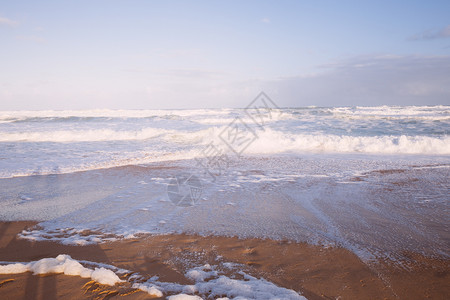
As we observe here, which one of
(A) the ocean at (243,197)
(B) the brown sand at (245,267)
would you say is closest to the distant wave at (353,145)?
(A) the ocean at (243,197)

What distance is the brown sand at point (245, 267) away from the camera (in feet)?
6.38

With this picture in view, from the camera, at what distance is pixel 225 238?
3006 millimetres

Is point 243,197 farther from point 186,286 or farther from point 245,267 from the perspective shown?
point 186,286

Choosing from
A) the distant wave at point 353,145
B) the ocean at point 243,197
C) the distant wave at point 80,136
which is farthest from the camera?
the distant wave at point 80,136

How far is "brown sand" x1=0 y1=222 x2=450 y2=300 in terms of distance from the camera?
1944mm

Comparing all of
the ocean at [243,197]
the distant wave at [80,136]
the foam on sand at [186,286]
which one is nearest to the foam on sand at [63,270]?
the foam on sand at [186,286]

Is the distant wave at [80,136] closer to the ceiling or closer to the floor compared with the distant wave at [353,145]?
closer to the ceiling

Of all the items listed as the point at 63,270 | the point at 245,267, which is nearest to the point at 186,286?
the point at 245,267

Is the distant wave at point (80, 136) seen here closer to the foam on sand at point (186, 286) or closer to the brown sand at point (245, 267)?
the brown sand at point (245, 267)

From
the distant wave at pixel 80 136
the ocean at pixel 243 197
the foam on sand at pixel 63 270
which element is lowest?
the ocean at pixel 243 197

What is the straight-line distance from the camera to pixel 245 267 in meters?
2.40

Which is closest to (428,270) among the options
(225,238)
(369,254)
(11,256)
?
(369,254)

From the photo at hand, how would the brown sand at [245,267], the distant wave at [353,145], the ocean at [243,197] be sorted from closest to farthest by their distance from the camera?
the brown sand at [245,267], the ocean at [243,197], the distant wave at [353,145]

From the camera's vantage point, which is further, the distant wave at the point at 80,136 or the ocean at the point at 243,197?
the distant wave at the point at 80,136
